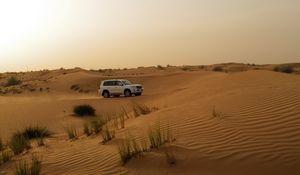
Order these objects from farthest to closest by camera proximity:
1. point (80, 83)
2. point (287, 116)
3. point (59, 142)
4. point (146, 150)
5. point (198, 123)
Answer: point (80, 83) < point (59, 142) < point (198, 123) < point (287, 116) < point (146, 150)

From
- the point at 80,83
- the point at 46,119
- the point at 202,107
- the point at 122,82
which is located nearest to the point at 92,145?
the point at 202,107

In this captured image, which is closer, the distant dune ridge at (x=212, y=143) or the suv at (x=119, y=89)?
the distant dune ridge at (x=212, y=143)

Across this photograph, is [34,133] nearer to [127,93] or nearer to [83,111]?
[83,111]

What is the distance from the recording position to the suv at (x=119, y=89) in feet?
114

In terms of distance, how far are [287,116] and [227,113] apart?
165 cm

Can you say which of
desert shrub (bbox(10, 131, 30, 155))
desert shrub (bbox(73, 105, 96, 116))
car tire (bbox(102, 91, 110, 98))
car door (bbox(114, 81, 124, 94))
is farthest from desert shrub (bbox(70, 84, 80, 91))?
desert shrub (bbox(10, 131, 30, 155))

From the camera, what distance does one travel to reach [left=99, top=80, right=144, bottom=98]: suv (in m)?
34.8

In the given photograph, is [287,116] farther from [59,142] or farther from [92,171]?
[59,142]

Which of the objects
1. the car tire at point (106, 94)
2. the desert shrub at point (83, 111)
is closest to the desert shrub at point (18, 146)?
the desert shrub at point (83, 111)

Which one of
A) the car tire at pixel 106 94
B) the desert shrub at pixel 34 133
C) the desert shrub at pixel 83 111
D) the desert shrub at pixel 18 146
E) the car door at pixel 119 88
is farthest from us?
the car tire at pixel 106 94

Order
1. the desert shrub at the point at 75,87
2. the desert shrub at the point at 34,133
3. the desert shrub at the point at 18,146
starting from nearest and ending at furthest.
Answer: the desert shrub at the point at 18,146 → the desert shrub at the point at 34,133 → the desert shrub at the point at 75,87

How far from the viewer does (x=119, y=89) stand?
115 feet

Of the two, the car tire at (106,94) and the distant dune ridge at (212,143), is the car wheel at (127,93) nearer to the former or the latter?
the car tire at (106,94)

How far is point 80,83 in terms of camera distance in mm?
50062
